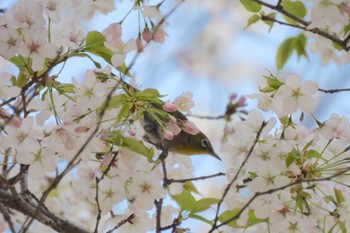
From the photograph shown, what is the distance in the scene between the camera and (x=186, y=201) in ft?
5.45

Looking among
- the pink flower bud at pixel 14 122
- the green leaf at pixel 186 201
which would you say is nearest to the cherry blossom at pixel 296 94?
the green leaf at pixel 186 201

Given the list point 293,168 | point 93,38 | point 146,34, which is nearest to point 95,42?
point 93,38

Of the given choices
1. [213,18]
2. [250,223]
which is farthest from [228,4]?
[250,223]

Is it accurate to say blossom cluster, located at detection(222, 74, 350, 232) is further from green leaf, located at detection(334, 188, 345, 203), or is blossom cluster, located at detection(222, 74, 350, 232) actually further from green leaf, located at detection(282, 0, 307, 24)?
green leaf, located at detection(282, 0, 307, 24)

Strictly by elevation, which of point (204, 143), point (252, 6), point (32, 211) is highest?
point (252, 6)

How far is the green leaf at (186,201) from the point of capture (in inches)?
65.0

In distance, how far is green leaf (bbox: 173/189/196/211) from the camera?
1.65 meters

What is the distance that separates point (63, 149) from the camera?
1312 mm

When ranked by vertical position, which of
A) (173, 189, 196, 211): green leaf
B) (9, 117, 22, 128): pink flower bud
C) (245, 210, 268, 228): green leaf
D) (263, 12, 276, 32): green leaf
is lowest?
(9, 117, 22, 128): pink flower bud

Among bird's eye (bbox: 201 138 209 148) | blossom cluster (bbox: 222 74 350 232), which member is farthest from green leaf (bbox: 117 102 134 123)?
bird's eye (bbox: 201 138 209 148)

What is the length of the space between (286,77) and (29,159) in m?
0.61

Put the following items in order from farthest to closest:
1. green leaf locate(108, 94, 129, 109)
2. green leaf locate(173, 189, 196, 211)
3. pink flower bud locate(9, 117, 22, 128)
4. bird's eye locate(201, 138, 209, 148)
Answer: bird's eye locate(201, 138, 209, 148) → green leaf locate(173, 189, 196, 211) → green leaf locate(108, 94, 129, 109) → pink flower bud locate(9, 117, 22, 128)

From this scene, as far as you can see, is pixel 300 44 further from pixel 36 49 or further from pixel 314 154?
pixel 36 49

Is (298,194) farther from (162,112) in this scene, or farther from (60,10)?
(60,10)
